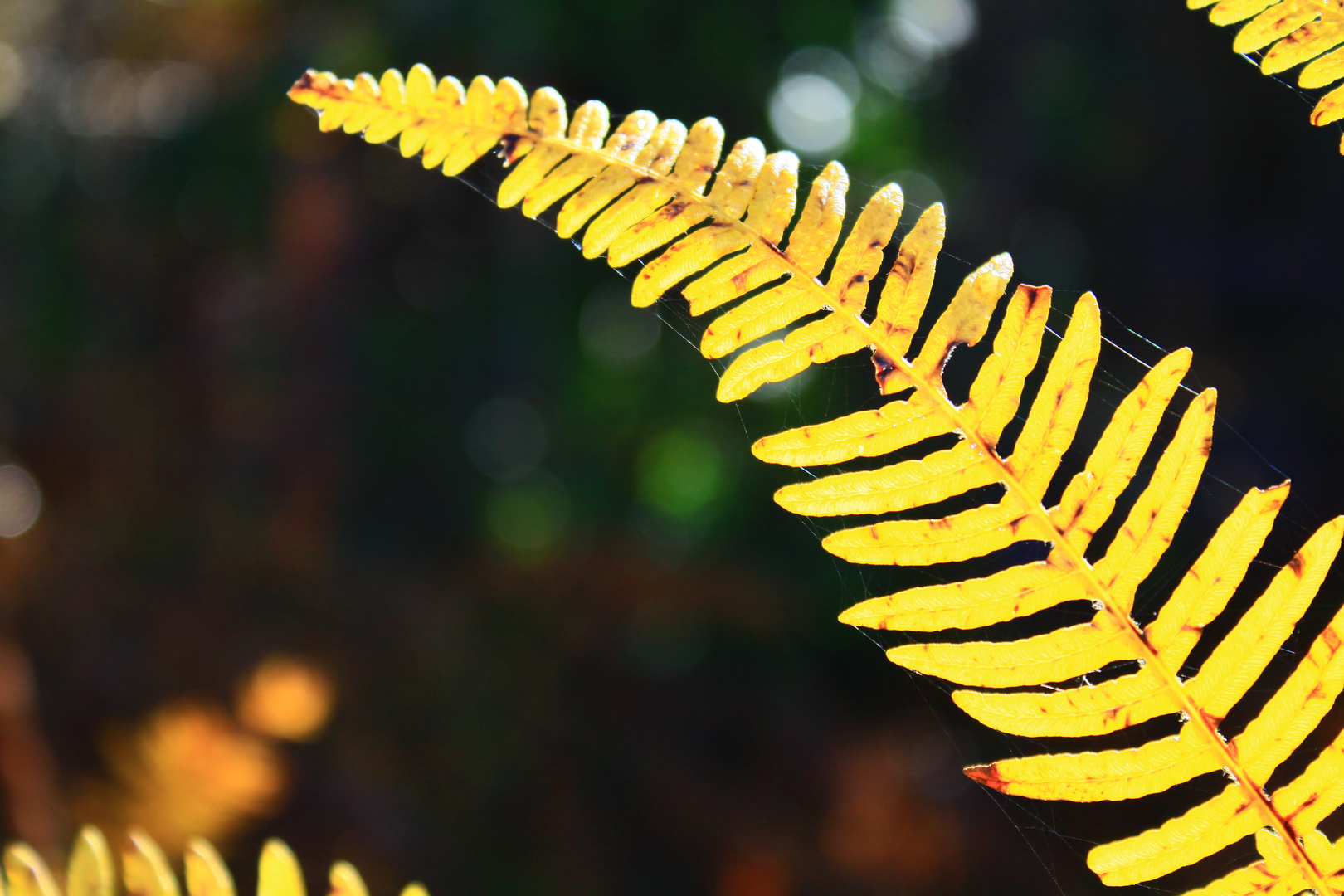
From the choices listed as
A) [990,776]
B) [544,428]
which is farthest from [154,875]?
[544,428]

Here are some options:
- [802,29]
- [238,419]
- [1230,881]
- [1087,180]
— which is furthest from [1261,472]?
[238,419]

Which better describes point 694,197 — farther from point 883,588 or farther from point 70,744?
point 70,744

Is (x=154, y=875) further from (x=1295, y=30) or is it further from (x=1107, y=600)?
(x=1295, y=30)

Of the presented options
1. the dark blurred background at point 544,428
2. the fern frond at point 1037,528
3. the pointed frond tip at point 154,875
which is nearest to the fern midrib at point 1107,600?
the fern frond at point 1037,528

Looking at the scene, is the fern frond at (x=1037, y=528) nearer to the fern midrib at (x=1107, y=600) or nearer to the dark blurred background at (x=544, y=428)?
the fern midrib at (x=1107, y=600)

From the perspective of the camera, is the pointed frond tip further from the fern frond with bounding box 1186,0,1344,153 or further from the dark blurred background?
the dark blurred background
